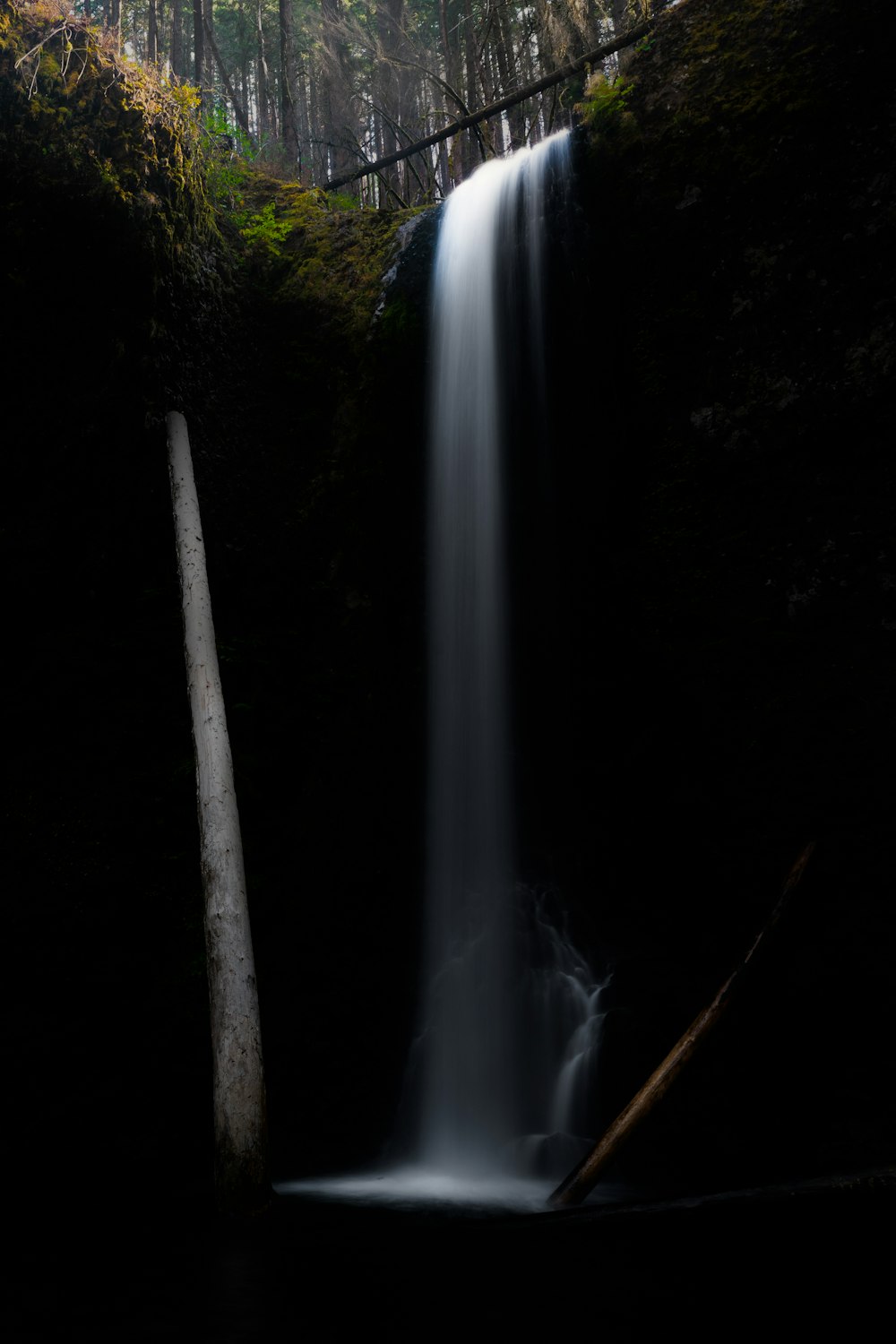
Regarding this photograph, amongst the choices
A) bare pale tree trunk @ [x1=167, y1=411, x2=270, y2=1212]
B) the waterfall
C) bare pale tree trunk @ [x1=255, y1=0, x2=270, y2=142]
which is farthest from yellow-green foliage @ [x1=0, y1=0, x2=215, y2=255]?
bare pale tree trunk @ [x1=255, y1=0, x2=270, y2=142]

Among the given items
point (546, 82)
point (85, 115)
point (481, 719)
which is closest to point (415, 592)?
point (481, 719)

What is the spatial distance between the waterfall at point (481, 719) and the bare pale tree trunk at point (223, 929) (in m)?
2.27

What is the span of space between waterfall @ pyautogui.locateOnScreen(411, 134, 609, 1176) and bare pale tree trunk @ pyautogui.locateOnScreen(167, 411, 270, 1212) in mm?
2270

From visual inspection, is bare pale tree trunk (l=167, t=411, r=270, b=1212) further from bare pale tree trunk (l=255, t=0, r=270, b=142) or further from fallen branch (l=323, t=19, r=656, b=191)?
bare pale tree trunk (l=255, t=0, r=270, b=142)

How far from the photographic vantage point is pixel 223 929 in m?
5.12

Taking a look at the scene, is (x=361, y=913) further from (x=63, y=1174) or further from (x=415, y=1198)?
(x=63, y=1174)

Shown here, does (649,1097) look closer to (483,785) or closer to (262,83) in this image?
(483,785)

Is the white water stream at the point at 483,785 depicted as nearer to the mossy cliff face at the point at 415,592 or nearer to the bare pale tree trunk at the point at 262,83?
the mossy cliff face at the point at 415,592

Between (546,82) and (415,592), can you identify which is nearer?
(415,592)

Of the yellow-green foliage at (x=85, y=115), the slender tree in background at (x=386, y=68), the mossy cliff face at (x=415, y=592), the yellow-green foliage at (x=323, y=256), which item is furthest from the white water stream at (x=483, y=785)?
the yellow-green foliage at (x=85, y=115)

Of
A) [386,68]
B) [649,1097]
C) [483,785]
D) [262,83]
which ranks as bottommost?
[649,1097]

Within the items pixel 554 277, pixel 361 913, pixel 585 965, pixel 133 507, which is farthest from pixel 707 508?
pixel 133 507

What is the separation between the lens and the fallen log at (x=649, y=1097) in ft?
14.9

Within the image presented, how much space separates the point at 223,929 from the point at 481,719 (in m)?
3.19
